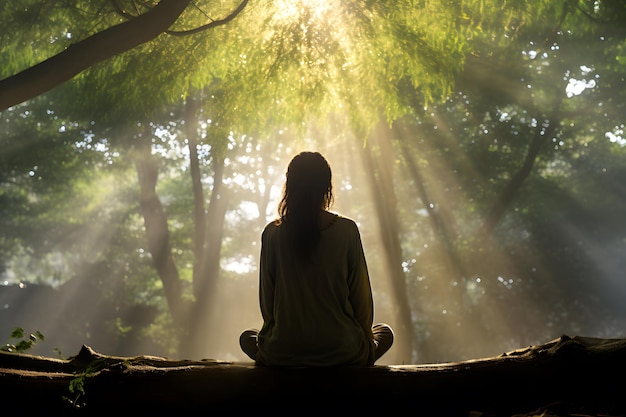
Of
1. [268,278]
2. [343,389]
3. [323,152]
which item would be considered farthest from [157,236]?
[343,389]

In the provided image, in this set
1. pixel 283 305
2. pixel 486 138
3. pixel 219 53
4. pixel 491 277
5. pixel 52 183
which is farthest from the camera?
pixel 491 277

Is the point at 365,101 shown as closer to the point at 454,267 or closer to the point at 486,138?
the point at 486,138

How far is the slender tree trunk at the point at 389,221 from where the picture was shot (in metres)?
14.8

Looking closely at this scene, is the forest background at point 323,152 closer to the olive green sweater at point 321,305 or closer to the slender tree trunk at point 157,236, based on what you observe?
the slender tree trunk at point 157,236

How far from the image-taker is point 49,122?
19.0 m

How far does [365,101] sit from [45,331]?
25487 millimetres

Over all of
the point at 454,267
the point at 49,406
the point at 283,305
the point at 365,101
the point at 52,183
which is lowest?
the point at 49,406

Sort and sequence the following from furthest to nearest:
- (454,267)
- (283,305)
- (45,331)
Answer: (45,331) < (454,267) < (283,305)

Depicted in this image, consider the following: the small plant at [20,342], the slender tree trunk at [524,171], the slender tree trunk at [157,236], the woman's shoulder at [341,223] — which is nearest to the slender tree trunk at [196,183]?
the slender tree trunk at [157,236]

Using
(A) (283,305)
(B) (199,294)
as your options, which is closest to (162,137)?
(B) (199,294)

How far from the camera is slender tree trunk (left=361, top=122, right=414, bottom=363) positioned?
14.8 metres

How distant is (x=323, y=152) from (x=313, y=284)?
1882 cm

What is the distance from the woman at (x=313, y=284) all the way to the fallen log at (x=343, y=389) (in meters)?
0.18

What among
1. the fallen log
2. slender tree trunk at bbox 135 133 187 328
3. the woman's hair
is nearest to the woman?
the woman's hair
